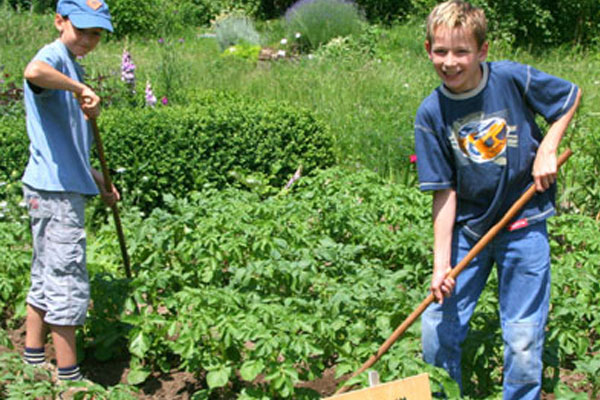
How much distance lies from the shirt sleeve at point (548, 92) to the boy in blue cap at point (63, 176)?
171 centimetres

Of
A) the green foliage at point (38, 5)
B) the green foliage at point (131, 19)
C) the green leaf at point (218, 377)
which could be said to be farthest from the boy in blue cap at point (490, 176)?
the green foliage at point (38, 5)

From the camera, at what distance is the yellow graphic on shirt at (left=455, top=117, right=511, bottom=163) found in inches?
105

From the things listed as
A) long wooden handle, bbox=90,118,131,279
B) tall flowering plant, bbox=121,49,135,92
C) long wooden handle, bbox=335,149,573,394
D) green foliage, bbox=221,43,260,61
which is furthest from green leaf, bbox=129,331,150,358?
green foliage, bbox=221,43,260,61

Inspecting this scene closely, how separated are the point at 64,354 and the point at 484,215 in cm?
192

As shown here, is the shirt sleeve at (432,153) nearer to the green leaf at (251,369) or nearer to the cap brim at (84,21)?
the green leaf at (251,369)

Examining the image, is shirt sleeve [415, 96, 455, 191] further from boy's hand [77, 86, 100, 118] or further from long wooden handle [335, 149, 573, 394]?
boy's hand [77, 86, 100, 118]

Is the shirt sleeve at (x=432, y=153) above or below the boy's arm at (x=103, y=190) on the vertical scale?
above

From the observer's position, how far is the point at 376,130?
6879 mm

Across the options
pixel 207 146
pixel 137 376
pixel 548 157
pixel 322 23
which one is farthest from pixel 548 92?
pixel 322 23

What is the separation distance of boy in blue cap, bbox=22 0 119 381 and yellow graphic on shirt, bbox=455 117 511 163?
1507 millimetres

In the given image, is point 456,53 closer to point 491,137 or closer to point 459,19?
point 459,19

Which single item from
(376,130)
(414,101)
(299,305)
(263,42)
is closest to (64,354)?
(299,305)

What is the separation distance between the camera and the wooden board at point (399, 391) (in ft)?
7.88

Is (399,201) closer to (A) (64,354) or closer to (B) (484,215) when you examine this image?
(B) (484,215)
